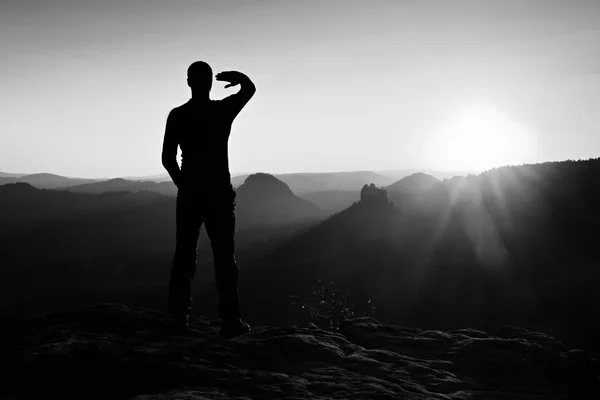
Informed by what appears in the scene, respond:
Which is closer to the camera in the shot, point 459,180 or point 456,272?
point 456,272

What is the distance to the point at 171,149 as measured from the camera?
621 centimetres

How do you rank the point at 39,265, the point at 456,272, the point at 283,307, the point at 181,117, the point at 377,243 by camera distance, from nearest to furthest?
the point at 181,117 → the point at 283,307 → the point at 456,272 → the point at 377,243 → the point at 39,265

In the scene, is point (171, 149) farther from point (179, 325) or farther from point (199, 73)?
point (179, 325)

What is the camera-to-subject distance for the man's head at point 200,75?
6020 mm

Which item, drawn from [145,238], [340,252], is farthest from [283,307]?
[145,238]

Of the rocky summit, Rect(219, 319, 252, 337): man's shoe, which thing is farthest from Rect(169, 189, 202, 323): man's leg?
Rect(219, 319, 252, 337): man's shoe

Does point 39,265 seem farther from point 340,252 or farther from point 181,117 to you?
point 181,117

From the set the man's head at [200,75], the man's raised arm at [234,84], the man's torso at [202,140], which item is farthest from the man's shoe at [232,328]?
the man's head at [200,75]

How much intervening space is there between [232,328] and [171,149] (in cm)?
308

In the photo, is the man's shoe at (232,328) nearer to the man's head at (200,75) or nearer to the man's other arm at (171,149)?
the man's other arm at (171,149)

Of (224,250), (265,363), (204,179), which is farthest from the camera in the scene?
(224,250)

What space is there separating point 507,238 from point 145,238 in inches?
4727

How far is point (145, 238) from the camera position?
142375mm

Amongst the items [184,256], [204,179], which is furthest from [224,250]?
[204,179]
